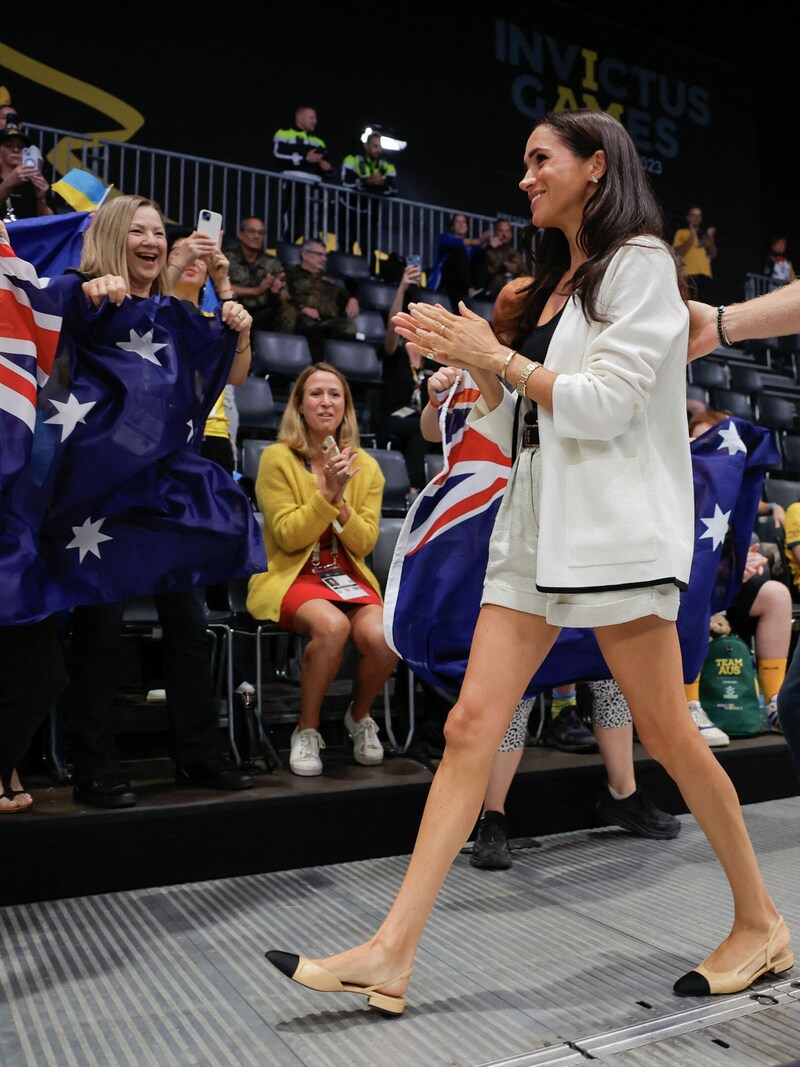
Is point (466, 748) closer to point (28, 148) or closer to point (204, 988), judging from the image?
point (204, 988)

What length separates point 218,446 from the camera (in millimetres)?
3584

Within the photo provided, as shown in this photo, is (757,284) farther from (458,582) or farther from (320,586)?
(458,582)

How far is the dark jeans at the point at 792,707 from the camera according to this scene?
1.80 meters

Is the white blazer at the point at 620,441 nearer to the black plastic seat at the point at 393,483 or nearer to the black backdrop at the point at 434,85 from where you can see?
the black plastic seat at the point at 393,483

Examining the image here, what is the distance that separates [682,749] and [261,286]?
5538 millimetres

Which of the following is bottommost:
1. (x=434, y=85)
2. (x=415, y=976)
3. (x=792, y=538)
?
(x=415, y=976)

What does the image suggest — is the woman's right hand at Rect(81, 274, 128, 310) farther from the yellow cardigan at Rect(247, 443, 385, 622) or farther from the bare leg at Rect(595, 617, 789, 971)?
the bare leg at Rect(595, 617, 789, 971)

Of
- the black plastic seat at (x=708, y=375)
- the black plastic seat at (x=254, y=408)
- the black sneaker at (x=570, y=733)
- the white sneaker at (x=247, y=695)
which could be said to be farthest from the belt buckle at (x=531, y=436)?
the black plastic seat at (x=708, y=375)

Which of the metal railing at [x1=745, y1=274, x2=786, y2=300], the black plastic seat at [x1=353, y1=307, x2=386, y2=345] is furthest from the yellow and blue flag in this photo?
the metal railing at [x1=745, y1=274, x2=786, y2=300]

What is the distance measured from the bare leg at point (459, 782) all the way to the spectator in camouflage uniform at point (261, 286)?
5196 mm

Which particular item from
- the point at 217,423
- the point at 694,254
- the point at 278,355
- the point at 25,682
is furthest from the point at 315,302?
the point at 694,254

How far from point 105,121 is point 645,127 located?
712 centimetres

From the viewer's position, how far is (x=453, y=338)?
1915mm

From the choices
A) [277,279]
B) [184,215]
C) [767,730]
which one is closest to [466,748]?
[767,730]
